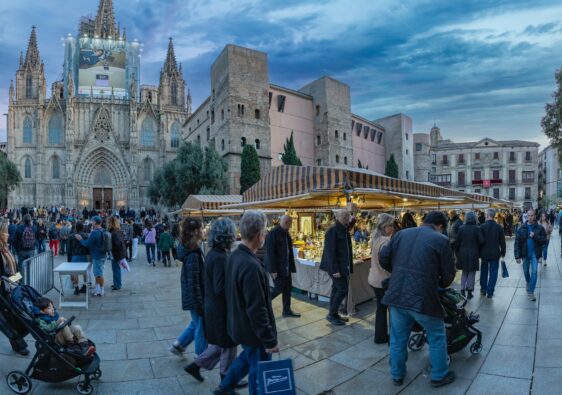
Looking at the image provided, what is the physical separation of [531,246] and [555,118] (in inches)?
747

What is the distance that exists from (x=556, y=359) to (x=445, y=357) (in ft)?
5.16

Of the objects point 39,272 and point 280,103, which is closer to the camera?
point 39,272

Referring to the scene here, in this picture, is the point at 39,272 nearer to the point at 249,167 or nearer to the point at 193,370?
the point at 193,370

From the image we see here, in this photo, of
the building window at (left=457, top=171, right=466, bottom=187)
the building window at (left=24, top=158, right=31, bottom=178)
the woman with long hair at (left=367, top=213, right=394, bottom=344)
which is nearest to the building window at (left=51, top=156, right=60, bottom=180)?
the building window at (left=24, top=158, right=31, bottom=178)

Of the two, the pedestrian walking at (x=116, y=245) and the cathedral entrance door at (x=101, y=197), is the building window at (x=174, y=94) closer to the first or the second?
the cathedral entrance door at (x=101, y=197)

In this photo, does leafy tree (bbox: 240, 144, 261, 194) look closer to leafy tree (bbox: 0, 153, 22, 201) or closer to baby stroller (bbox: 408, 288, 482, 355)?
leafy tree (bbox: 0, 153, 22, 201)

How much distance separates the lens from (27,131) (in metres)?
49.3

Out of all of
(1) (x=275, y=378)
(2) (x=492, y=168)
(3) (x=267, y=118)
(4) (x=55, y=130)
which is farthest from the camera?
(2) (x=492, y=168)

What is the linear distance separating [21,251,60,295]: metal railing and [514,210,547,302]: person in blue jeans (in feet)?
28.7

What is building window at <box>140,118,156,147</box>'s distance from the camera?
52.9m

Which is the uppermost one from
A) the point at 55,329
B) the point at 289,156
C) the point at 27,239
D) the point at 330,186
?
the point at 289,156

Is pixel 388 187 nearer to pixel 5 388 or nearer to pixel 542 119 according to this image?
pixel 5 388

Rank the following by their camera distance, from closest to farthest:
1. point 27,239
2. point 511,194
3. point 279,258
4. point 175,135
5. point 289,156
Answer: point 279,258, point 27,239, point 289,156, point 175,135, point 511,194

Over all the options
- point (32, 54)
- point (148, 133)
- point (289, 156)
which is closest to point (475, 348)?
point (289, 156)
